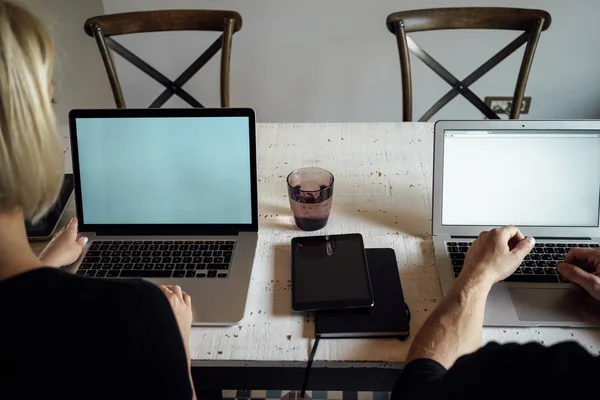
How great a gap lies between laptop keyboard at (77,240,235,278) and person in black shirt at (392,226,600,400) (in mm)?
401

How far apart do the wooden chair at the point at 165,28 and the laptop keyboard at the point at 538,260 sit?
0.90m

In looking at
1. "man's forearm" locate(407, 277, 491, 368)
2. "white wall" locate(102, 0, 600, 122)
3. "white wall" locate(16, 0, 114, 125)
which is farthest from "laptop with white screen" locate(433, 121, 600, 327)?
"white wall" locate(16, 0, 114, 125)

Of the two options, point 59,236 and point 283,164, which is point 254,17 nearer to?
point 283,164

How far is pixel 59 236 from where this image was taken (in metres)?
1.18

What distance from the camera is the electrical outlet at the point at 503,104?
2.53 metres

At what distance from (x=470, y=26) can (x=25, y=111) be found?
53.4 inches

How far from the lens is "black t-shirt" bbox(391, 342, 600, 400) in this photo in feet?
2.14

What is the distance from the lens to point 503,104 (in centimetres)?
255

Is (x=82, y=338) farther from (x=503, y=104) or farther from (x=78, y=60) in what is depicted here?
(x=503, y=104)

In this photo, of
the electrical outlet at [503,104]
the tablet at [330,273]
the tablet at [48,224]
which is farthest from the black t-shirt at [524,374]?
the electrical outlet at [503,104]

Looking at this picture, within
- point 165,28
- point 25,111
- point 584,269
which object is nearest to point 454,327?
point 584,269

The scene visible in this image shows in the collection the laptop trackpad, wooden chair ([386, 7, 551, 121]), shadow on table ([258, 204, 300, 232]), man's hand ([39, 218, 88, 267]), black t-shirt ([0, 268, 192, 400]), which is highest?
wooden chair ([386, 7, 551, 121])

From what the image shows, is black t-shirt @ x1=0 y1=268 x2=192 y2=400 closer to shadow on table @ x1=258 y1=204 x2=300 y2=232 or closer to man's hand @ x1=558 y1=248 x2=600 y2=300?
shadow on table @ x1=258 y1=204 x2=300 y2=232

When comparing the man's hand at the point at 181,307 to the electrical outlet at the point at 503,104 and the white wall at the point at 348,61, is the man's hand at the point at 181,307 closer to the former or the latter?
the white wall at the point at 348,61
